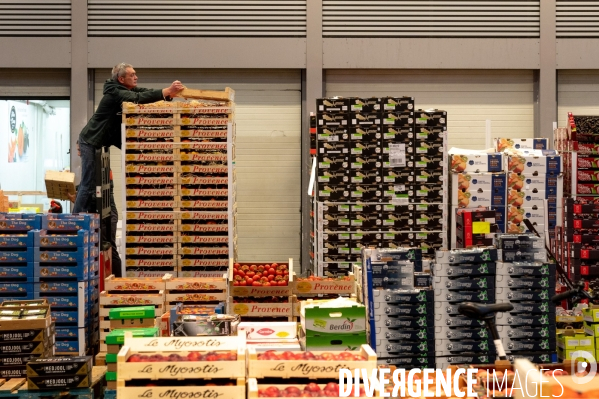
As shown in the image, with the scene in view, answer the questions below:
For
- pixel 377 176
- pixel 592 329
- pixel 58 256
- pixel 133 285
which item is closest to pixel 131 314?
pixel 133 285

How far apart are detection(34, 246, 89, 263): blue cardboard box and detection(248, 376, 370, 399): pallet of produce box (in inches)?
175

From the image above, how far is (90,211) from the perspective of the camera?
10336 mm

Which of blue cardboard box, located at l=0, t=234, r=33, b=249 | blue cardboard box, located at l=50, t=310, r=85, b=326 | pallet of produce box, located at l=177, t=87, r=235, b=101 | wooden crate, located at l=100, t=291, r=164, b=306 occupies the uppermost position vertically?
pallet of produce box, located at l=177, t=87, r=235, b=101

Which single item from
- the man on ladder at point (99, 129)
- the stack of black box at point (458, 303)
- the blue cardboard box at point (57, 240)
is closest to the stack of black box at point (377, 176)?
the man on ladder at point (99, 129)

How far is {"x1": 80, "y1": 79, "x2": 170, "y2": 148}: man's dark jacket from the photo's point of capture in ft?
32.9

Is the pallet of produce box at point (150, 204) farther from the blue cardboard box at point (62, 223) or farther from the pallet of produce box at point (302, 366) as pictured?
the pallet of produce box at point (302, 366)

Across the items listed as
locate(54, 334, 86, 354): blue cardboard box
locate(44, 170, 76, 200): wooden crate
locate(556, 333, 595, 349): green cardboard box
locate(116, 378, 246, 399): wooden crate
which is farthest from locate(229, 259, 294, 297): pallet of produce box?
locate(44, 170, 76, 200): wooden crate

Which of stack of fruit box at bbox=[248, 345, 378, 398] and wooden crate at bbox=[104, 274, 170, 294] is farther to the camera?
wooden crate at bbox=[104, 274, 170, 294]

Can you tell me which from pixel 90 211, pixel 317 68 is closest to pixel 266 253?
pixel 317 68

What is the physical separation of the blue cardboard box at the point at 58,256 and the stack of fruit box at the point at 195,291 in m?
0.98

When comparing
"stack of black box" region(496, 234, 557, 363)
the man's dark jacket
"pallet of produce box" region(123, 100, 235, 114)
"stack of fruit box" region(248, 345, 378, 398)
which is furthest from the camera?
the man's dark jacket

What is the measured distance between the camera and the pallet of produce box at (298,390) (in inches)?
175

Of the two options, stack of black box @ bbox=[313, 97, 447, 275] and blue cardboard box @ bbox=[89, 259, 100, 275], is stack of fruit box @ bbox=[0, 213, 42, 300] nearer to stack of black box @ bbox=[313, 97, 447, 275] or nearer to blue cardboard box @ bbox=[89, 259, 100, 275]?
blue cardboard box @ bbox=[89, 259, 100, 275]

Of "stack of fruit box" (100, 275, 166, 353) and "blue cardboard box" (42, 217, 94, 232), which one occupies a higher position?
"blue cardboard box" (42, 217, 94, 232)
